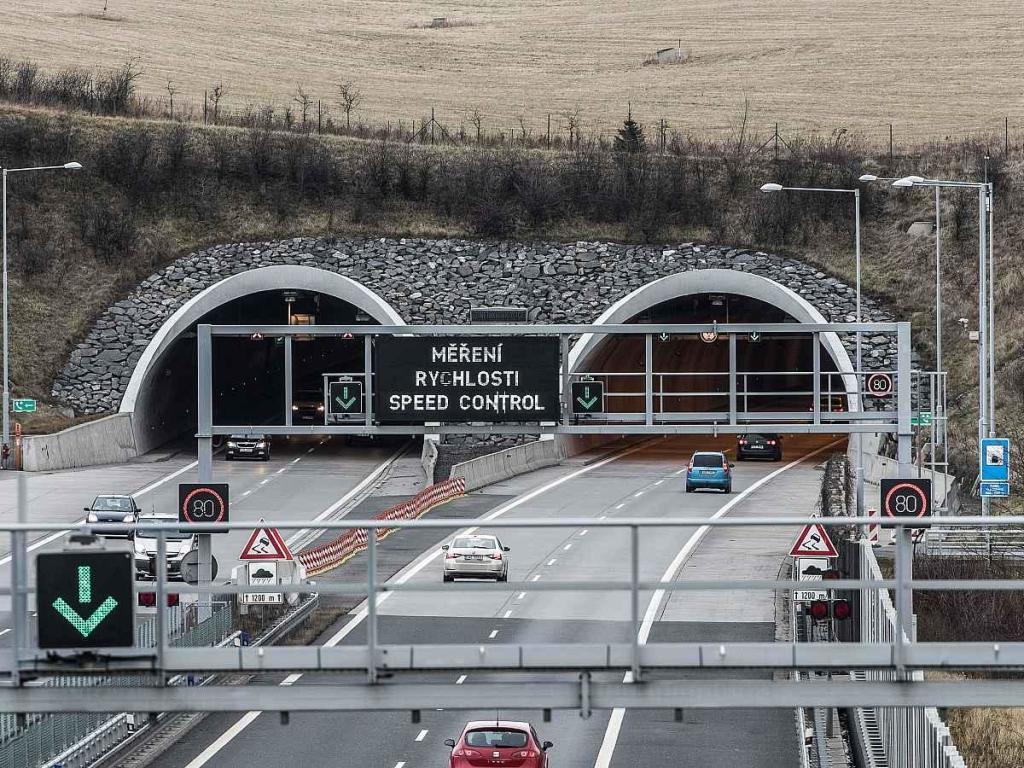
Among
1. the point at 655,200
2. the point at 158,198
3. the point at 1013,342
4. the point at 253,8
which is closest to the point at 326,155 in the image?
the point at 158,198

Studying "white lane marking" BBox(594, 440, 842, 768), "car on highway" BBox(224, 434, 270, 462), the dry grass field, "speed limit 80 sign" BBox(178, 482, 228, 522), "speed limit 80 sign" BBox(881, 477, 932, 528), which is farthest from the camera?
the dry grass field

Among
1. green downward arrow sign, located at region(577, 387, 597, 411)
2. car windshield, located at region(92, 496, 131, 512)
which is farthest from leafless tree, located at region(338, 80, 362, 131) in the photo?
green downward arrow sign, located at region(577, 387, 597, 411)

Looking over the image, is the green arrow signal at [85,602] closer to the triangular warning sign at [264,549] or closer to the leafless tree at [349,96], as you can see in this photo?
the triangular warning sign at [264,549]

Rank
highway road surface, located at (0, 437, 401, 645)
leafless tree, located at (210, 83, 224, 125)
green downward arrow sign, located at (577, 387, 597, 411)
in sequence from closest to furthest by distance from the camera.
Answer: green downward arrow sign, located at (577, 387, 597, 411), highway road surface, located at (0, 437, 401, 645), leafless tree, located at (210, 83, 224, 125)

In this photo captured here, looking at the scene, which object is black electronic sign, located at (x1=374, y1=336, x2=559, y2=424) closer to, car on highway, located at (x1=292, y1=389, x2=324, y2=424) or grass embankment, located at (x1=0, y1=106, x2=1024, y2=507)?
car on highway, located at (x1=292, y1=389, x2=324, y2=424)

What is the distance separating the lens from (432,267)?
228 ft

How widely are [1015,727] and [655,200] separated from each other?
52625 millimetres

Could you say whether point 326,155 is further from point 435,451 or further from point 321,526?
point 321,526

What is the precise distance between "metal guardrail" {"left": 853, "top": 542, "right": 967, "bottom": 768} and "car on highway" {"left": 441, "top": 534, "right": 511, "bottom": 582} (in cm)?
967

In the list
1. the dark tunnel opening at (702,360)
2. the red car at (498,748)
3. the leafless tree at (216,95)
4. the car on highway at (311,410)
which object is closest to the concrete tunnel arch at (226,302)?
the car on highway at (311,410)

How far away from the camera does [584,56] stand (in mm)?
144875

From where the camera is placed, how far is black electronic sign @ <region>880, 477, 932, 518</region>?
2748 cm

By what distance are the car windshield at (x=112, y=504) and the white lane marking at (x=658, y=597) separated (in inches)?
535

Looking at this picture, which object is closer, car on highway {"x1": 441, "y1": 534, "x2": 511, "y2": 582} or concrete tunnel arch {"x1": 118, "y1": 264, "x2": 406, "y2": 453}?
car on highway {"x1": 441, "y1": 534, "x2": 511, "y2": 582}
